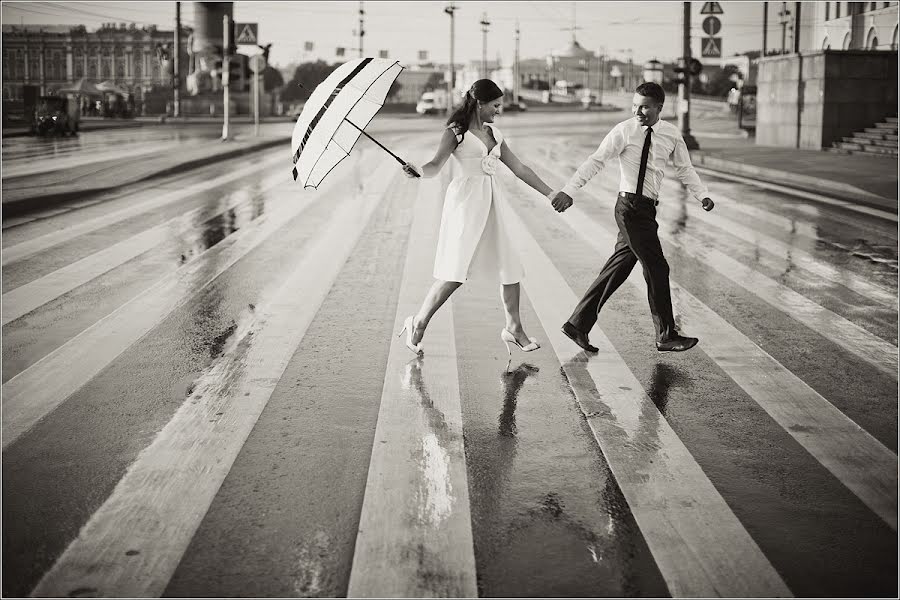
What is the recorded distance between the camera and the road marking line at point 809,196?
47.9ft

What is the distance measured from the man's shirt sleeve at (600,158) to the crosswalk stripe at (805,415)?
1.39 metres

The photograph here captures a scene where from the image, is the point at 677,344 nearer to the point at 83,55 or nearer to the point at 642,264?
the point at 642,264

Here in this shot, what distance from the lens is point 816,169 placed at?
2064cm

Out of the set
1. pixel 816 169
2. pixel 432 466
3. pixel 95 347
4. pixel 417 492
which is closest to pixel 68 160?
pixel 816 169

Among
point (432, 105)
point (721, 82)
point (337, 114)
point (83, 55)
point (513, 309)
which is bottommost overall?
point (513, 309)

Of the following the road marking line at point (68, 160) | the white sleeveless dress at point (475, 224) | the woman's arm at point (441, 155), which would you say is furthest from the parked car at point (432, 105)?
the woman's arm at point (441, 155)

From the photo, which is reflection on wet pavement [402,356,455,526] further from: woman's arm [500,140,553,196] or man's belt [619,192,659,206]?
man's belt [619,192,659,206]

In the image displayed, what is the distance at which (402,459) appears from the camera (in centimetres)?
468

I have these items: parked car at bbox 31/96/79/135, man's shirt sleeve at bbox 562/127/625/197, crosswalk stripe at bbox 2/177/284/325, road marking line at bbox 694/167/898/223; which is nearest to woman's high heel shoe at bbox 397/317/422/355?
man's shirt sleeve at bbox 562/127/625/197

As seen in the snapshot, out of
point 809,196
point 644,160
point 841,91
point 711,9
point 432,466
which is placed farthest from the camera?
point 711,9

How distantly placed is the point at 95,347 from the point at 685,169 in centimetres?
400

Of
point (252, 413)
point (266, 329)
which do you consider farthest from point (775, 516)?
point (266, 329)

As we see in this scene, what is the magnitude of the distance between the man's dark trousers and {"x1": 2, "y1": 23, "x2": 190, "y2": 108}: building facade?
13253cm

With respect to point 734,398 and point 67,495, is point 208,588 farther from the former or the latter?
point 734,398
